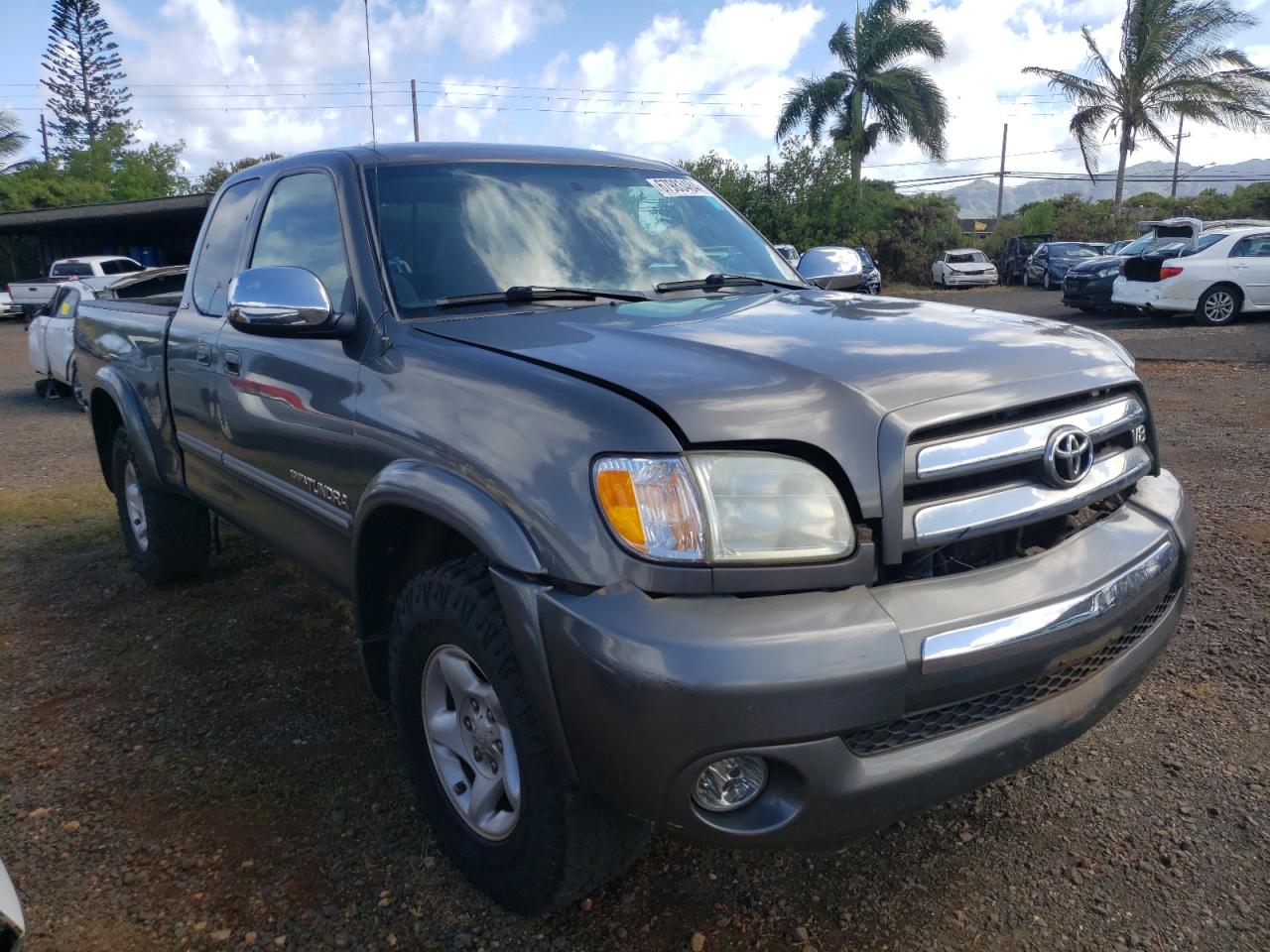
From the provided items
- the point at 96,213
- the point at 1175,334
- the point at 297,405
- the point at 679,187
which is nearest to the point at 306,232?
the point at 297,405

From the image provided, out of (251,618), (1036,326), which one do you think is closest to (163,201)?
(251,618)

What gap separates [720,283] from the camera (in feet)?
10.7

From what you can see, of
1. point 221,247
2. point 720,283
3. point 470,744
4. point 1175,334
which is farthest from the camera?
point 1175,334

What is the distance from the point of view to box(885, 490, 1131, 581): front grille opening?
81.0 inches

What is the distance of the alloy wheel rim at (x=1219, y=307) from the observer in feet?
49.0

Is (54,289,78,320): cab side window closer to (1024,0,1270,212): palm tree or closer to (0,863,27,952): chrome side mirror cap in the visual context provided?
(0,863,27,952): chrome side mirror cap

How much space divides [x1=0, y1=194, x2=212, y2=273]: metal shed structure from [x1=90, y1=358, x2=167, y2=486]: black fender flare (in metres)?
25.4

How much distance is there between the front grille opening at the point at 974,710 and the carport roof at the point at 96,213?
88.8 feet

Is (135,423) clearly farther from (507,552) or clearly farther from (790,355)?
(790,355)

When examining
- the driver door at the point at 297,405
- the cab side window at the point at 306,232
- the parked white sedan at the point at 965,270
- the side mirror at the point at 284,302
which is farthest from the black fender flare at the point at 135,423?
the parked white sedan at the point at 965,270

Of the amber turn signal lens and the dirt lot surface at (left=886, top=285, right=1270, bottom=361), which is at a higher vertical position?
the amber turn signal lens

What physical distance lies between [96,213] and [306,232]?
98.7 ft

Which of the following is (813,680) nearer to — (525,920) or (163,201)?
(525,920)

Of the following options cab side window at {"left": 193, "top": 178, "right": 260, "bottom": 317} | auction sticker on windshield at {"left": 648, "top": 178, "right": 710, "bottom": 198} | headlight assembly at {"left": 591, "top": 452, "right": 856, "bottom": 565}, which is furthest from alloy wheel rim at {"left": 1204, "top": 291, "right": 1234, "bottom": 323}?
headlight assembly at {"left": 591, "top": 452, "right": 856, "bottom": 565}
